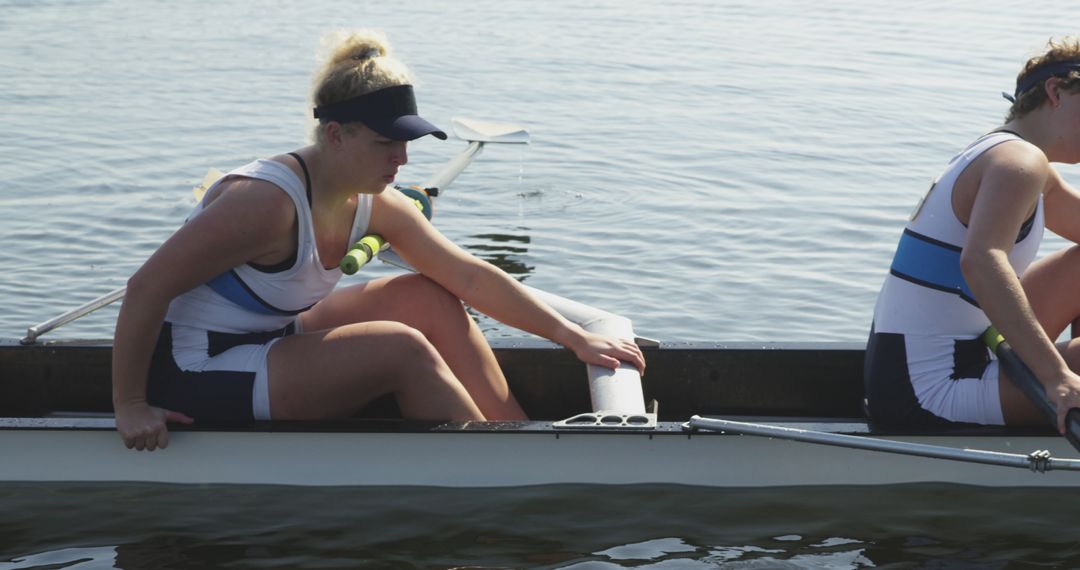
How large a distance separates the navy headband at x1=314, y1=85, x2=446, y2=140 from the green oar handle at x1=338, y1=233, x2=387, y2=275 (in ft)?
1.16

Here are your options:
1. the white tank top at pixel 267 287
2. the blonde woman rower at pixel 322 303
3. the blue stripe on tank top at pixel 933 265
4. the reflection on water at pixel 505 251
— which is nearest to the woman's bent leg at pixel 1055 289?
the blue stripe on tank top at pixel 933 265

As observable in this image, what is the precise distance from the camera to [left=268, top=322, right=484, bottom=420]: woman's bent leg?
4.00m

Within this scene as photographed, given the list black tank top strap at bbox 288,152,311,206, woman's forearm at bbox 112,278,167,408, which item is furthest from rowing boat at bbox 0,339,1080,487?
black tank top strap at bbox 288,152,311,206

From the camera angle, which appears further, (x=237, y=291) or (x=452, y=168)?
(x=452, y=168)

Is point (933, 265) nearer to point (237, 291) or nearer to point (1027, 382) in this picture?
point (1027, 382)

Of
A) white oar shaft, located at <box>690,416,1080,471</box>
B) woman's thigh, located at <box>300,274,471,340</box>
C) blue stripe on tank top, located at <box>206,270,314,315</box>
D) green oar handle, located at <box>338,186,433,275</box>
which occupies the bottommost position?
white oar shaft, located at <box>690,416,1080,471</box>

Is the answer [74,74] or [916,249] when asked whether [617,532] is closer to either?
[916,249]

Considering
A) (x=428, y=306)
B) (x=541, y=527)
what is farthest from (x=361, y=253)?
(x=541, y=527)

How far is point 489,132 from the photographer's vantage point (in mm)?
8727

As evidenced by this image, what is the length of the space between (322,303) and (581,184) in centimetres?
550

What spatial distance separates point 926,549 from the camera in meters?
4.16

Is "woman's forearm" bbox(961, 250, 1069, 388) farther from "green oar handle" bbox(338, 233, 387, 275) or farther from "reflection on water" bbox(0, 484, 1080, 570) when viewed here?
"green oar handle" bbox(338, 233, 387, 275)

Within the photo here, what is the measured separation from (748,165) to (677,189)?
91 cm

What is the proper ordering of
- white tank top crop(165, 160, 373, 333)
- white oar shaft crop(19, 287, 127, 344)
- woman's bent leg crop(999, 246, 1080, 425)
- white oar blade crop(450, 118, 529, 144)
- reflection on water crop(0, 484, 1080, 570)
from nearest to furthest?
white tank top crop(165, 160, 373, 333)
reflection on water crop(0, 484, 1080, 570)
woman's bent leg crop(999, 246, 1080, 425)
white oar shaft crop(19, 287, 127, 344)
white oar blade crop(450, 118, 529, 144)
